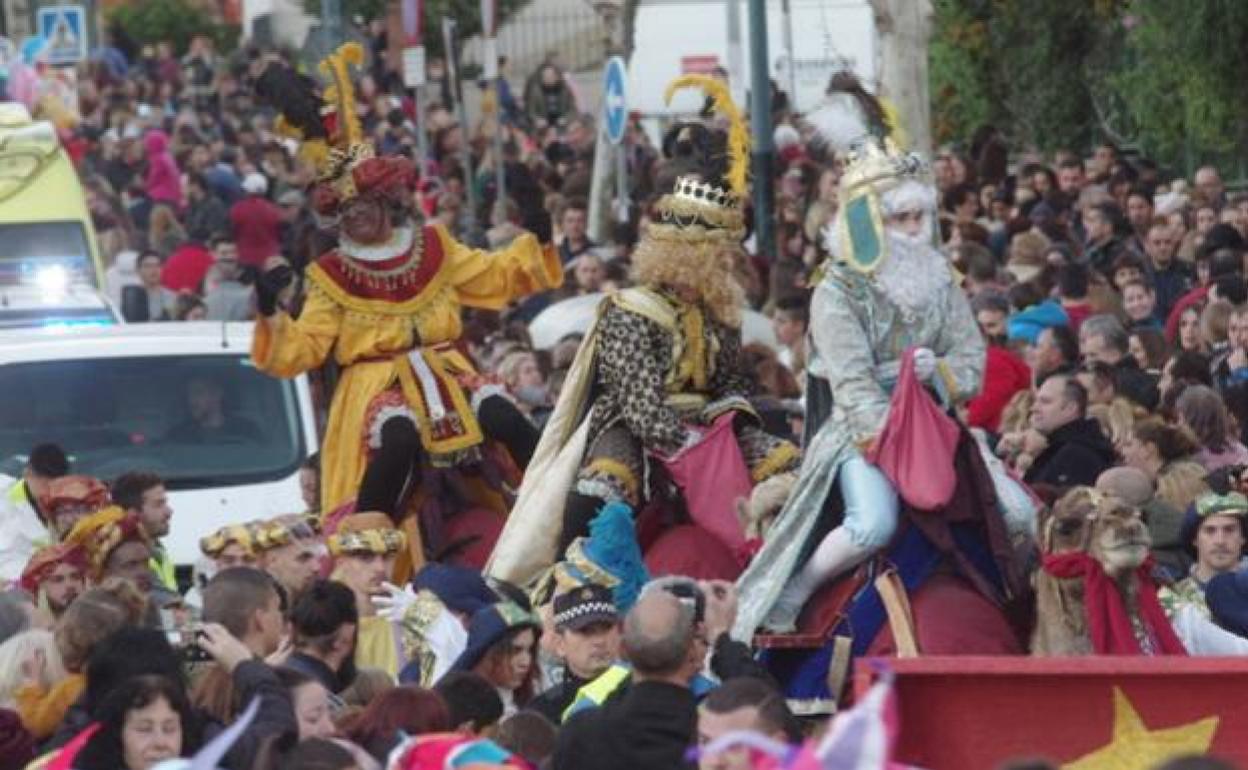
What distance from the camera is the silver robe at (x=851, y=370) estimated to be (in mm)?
12414

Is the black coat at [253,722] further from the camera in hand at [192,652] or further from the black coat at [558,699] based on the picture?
the black coat at [558,699]

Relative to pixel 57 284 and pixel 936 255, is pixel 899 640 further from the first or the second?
pixel 57 284

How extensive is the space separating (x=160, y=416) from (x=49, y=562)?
14.2 feet

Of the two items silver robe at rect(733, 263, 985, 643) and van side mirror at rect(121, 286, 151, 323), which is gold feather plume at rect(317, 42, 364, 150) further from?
van side mirror at rect(121, 286, 151, 323)

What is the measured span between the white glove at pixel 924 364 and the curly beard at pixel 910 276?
16 cm

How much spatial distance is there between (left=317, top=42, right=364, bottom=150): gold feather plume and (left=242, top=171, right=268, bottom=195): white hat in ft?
61.5

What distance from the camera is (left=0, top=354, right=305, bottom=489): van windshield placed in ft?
57.9

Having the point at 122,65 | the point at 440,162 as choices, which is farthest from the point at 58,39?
the point at 122,65

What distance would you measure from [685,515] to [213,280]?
45.9 ft

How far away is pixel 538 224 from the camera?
15289 mm

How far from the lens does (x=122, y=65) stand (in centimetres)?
5003

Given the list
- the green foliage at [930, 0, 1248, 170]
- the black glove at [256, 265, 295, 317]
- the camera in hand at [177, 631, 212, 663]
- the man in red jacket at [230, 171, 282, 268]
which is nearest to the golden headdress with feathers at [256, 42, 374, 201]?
the black glove at [256, 265, 295, 317]

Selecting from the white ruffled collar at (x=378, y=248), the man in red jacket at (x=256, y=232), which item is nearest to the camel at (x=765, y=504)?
the white ruffled collar at (x=378, y=248)

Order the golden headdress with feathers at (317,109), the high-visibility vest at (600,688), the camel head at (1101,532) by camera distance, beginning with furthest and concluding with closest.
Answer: the golden headdress with feathers at (317,109) < the camel head at (1101,532) < the high-visibility vest at (600,688)
